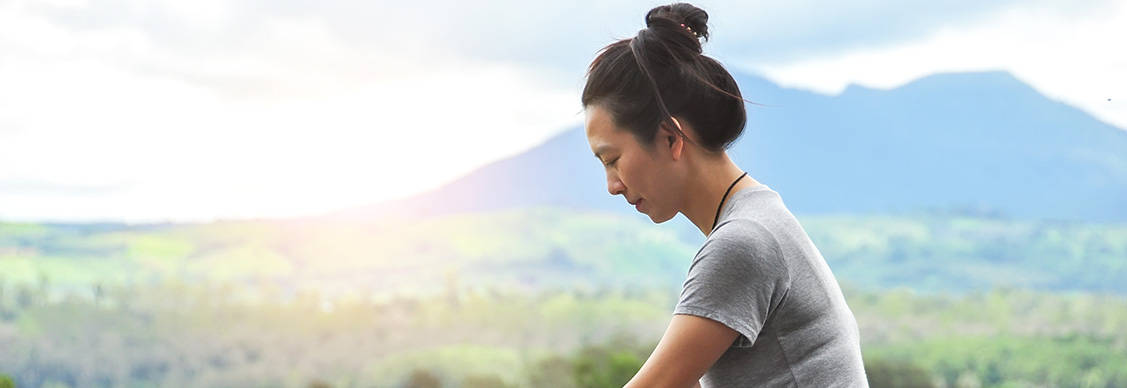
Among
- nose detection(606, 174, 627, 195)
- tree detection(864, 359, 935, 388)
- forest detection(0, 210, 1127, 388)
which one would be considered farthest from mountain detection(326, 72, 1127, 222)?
nose detection(606, 174, 627, 195)

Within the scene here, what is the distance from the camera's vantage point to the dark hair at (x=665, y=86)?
2.93ft

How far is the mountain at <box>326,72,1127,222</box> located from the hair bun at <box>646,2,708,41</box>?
4985 millimetres

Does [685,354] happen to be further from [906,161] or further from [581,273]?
[906,161]

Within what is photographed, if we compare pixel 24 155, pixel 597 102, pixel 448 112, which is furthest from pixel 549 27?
pixel 597 102

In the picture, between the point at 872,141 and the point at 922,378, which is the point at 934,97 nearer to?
the point at 872,141

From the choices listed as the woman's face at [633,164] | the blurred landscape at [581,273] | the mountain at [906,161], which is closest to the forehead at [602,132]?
the woman's face at [633,164]

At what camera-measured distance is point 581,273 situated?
607 centimetres

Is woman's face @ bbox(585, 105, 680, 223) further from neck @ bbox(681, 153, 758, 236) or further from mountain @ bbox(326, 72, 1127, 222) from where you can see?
mountain @ bbox(326, 72, 1127, 222)

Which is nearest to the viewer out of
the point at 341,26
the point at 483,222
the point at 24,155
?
the point at 24,155

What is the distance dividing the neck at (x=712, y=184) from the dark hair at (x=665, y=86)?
0.7 inches

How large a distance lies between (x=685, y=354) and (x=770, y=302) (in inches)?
3.3

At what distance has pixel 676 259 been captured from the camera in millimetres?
6004

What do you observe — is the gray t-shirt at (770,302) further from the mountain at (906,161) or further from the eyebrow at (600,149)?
the mountain at (906,161)

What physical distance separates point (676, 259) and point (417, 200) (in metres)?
1.58
